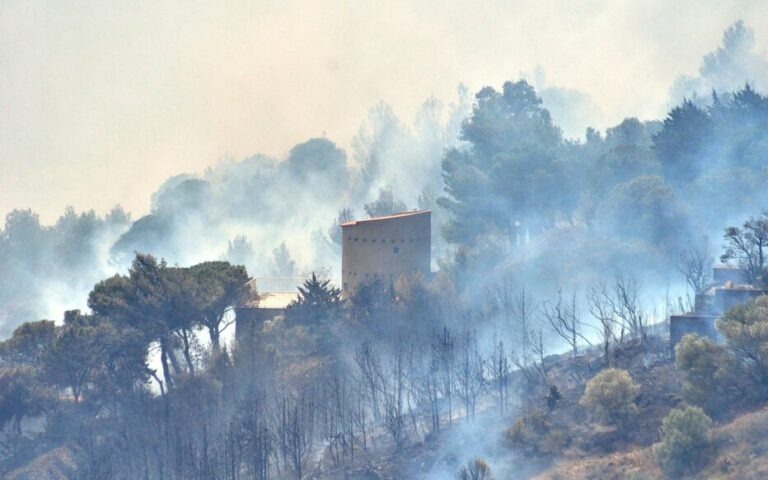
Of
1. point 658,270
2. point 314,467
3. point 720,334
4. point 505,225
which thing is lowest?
point 314,467

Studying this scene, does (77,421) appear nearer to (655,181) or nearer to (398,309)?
(398,309)

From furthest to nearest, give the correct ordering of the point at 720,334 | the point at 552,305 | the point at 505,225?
the point at 505,225 → the point at 552,305 → the point at 720,334

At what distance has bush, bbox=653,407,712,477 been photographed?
42188 millimetres

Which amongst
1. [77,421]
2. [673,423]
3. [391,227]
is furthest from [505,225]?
[673,423]

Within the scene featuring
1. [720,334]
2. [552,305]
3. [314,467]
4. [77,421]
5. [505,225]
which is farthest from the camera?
[505,225]

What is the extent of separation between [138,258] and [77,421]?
28.5 feet

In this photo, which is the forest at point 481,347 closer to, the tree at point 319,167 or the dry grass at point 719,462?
the dry grass at point 719,462

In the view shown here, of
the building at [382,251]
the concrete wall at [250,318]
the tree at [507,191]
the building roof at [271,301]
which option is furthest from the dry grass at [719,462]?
the tree at [507,191]

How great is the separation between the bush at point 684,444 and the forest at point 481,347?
0.09m

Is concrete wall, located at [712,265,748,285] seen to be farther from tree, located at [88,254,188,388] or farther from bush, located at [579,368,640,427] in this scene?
tree, located at [88,254,188,388]

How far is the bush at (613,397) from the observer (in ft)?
154

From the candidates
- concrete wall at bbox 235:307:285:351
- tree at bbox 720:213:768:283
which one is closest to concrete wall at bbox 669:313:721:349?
tree at bbox 720:213:768:283

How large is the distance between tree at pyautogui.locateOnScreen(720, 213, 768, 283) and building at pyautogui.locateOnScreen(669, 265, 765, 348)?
59 centimetres

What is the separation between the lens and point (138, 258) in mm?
64688
